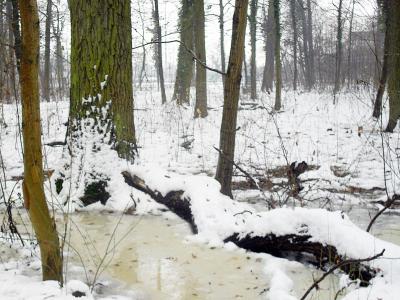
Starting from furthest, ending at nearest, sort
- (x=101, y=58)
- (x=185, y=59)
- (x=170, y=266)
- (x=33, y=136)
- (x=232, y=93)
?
(x=185, y=59) → (x=101, y=58) → (x=232, y=93) → (x=170, y=266) → (x=33, y=136)

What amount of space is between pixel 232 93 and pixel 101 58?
148 centimetres

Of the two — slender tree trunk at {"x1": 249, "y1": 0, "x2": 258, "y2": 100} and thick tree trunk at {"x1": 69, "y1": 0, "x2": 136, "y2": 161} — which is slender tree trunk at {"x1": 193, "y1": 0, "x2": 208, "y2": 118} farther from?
thick tree trunk at {"x1": 69, "y1": 0, "x2": 136, "y2": 161}

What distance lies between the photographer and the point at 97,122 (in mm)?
4570

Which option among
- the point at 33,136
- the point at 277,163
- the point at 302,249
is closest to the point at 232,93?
the point at 302,249

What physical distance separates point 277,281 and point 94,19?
3268 mm

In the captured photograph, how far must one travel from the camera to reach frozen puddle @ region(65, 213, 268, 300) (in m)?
2.79

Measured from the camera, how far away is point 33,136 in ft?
7.20

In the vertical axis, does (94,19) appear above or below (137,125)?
above

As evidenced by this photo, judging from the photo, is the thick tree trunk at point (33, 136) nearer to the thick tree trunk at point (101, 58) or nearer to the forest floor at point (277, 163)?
the forest floor at point (277, 163)

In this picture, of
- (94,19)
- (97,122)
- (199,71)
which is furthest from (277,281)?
(199,71)

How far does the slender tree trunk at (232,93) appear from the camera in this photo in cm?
412

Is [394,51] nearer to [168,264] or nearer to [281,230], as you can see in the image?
[281,230]

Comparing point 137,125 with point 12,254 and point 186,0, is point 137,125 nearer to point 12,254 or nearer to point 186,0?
point 186,0

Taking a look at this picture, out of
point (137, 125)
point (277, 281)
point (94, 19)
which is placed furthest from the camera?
point (137, 125)
